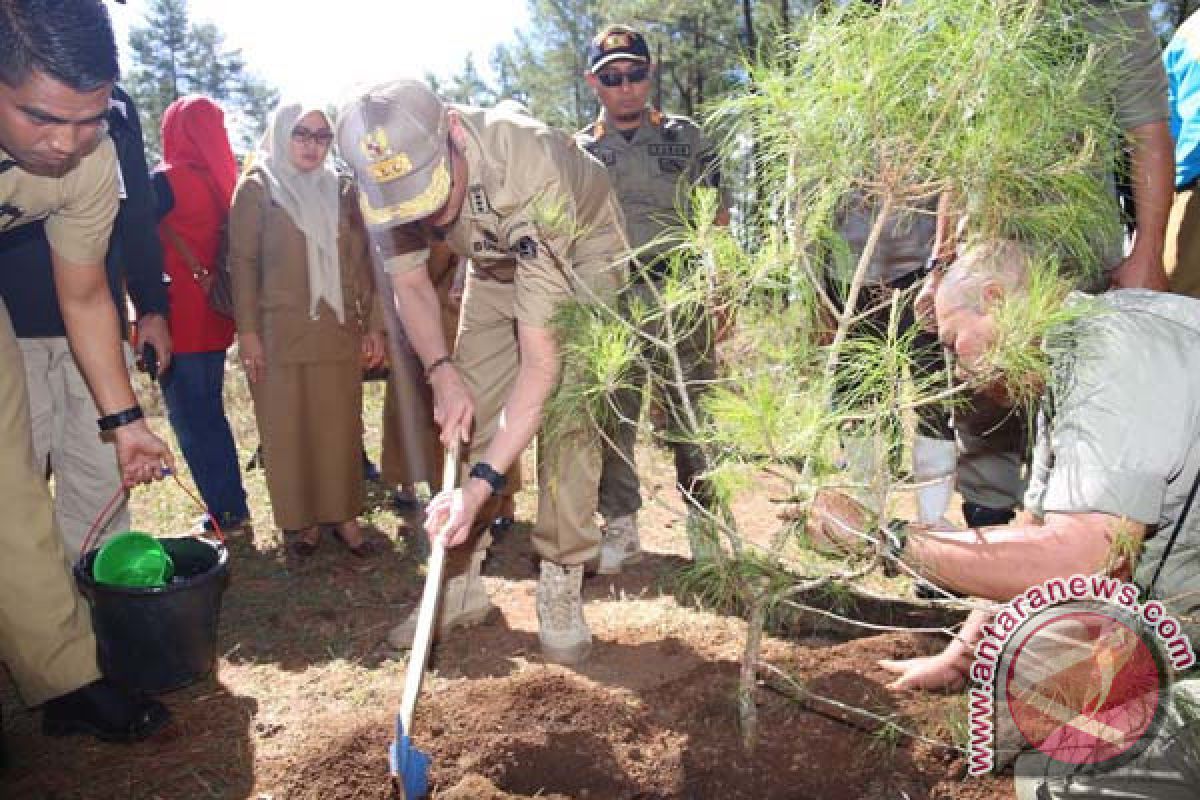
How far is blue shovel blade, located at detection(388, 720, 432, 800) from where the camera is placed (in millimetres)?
1688

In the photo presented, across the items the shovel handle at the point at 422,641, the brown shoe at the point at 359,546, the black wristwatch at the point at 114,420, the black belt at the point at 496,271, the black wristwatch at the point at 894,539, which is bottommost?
the brown shoe at the point at 359,546

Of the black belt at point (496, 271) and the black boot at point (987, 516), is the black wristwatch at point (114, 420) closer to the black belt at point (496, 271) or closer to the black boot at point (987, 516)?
the black belt at point (496, 271)

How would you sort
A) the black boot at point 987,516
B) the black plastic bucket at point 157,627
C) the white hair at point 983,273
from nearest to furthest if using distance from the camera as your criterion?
the white hair at point 983,273 < the black plastic bucket at point 157,627 < the black boot at point 987,516

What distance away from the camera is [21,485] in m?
2.02

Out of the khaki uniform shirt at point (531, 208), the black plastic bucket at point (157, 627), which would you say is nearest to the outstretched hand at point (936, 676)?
the khaki uniform shirt at point (531, 208)

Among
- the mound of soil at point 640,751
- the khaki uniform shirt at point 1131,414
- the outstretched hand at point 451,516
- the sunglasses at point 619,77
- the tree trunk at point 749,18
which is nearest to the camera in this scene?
the khaki uniform shirt at point 1131,414

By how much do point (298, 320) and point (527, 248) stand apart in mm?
1692

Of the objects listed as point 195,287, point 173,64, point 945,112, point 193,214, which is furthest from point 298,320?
point 173,64

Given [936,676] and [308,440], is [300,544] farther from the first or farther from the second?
[936,676]

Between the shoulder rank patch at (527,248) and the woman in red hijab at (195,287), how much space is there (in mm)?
2289

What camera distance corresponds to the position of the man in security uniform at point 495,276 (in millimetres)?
1957

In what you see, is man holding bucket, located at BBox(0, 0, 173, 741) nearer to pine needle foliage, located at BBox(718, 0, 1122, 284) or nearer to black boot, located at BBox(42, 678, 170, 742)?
black boot, located at BBox(42, 678, 170, 742)

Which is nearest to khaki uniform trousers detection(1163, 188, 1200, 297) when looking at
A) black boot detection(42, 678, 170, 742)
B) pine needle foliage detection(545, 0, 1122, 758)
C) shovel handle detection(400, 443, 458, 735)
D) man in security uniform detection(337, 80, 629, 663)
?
pine needle foliage detection(545, 0, 1122, 758)

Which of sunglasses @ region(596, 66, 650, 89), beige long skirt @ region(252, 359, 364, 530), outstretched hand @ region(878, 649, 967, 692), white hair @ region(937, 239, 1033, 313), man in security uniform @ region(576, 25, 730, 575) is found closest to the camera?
white hair @ region(937, 239, 1033, 313)
